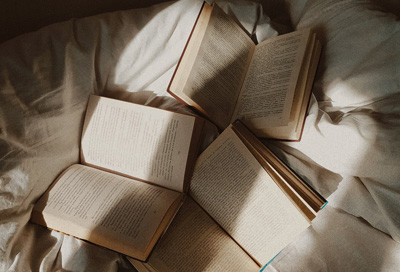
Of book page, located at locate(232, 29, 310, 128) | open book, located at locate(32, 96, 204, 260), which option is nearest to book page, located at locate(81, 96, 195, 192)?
open book, located at locate(32, 96, 204, 260)

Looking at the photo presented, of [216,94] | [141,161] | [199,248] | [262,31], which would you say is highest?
[262,31]

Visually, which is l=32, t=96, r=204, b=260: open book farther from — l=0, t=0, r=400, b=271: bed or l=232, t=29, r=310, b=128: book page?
l=232, t=29, r=310, b=128: book page

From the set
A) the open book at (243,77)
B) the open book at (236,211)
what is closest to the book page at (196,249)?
the open book at (236,211)

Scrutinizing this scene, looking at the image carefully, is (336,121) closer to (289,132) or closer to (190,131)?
(289,132)


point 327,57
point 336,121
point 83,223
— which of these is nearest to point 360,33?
point 327,57

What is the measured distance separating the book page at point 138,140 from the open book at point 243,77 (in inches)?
3.0

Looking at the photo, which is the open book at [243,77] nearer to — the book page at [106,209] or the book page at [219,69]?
the book page at [219,69]

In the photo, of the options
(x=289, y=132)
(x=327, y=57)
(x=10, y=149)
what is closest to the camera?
(x=10, y=149)

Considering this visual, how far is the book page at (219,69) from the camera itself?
74 centimetres

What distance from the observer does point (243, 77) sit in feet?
2.79

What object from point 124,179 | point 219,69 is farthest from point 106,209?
point 219,69

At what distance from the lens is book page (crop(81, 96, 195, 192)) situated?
0.69m

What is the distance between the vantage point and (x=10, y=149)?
594 mm

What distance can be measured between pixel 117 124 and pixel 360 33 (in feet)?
2.03
